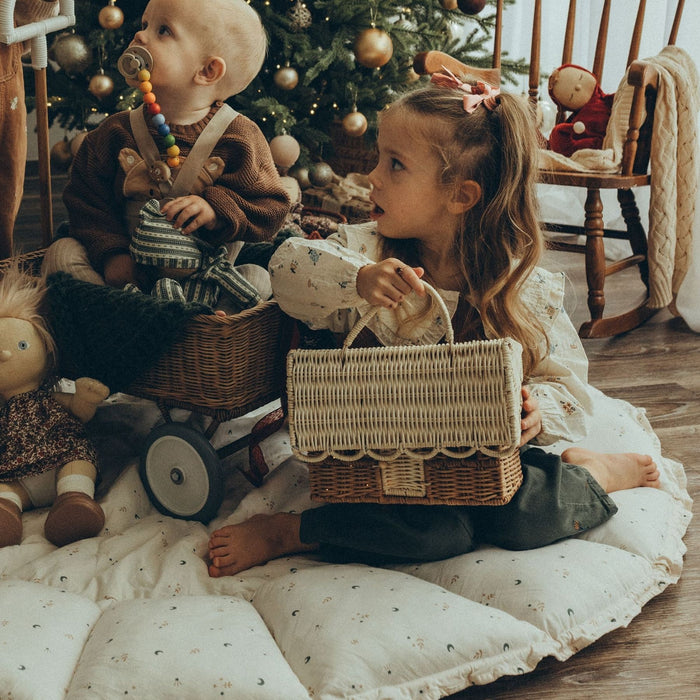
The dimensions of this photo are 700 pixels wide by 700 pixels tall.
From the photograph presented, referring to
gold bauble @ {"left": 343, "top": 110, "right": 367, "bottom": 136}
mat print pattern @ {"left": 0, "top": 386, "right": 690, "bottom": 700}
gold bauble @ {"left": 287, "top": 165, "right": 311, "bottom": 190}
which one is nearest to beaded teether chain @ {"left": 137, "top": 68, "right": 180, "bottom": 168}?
mat print pattern @ {"left": 0, "top": 386, "right": 690, "bottom": 700}

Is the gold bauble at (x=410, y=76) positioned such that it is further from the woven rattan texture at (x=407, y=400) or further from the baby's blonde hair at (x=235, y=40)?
the woven rattan texture at (x=407, y=400)

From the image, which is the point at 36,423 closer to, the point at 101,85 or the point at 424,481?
the point at 424,481

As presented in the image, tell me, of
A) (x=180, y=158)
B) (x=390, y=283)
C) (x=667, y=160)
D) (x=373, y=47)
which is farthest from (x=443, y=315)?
(x=373, y=47)

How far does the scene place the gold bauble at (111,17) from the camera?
2.18 m

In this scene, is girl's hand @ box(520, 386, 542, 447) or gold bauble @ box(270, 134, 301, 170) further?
gold bauble @ box(270, 134, 301, 170)

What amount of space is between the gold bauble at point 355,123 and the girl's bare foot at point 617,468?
4.44 ft

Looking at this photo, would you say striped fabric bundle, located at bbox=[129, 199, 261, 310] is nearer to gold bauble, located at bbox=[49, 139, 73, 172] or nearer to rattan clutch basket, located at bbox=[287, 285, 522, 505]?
rattan clutch basket, located at bbox=[287, 285, 522, 505]

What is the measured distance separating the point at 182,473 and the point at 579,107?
167 centimetres

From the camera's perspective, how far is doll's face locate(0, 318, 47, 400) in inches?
53.6

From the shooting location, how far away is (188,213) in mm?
1414

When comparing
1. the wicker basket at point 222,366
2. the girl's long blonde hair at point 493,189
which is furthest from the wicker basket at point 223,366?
the girl's long blonde hair at point 493,189

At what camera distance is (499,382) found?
1.09 meters

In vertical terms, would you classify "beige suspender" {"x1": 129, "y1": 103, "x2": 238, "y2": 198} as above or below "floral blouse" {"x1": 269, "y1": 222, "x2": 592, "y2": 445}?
above

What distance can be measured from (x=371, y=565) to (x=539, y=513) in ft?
0.83
